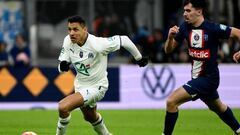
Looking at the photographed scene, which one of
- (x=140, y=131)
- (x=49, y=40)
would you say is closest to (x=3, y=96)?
(x=49, y=40)

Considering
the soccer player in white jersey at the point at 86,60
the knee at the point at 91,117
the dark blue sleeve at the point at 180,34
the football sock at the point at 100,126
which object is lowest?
the football sock at the point at 100,126

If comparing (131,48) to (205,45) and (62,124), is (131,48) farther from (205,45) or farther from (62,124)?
(62,124)

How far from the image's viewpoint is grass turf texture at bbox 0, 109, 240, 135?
13953 millimetres

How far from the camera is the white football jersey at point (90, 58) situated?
1137 centimetres

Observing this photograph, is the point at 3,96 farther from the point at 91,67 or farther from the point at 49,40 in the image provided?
the point at 91,67

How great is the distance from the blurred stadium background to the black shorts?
14.4 ft

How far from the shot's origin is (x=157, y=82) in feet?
67.6

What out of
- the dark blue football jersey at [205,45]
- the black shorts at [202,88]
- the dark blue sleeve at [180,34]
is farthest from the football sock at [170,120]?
the dark blue sleeve at [180,34]

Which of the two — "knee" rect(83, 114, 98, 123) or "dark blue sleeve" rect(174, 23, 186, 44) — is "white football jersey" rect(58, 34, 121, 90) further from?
"dark blue sleeve" rect(174, 23, 186, 44)

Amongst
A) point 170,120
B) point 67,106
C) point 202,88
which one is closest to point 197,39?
point 202,88

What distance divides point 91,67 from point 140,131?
300cm

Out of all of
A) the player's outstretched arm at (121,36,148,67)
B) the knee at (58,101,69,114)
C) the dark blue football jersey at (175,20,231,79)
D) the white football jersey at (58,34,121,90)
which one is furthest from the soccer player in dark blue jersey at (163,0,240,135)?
the knee at (58,101,69,114)

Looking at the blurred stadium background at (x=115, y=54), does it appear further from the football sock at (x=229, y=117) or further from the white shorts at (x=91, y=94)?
the football sock at (x=229, y=117)

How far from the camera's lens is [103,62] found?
11.5 m
